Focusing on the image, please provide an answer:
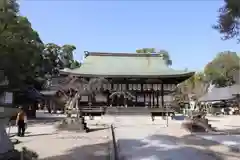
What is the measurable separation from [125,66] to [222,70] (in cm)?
4043

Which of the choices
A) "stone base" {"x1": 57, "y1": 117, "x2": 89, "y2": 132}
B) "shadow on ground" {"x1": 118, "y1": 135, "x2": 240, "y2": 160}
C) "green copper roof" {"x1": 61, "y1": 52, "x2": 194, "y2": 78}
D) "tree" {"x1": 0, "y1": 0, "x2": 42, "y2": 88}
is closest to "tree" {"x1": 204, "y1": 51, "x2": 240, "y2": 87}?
"green copper roof" {"x1": 61, "y1": 52, "x2": 194, "y2": 78}

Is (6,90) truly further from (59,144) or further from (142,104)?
(142,104)

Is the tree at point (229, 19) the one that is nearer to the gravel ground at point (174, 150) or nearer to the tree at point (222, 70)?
the gravel ground at point (174, 150)

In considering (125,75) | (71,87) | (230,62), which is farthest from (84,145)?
(230,62)

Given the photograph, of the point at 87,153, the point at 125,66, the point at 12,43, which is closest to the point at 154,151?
the point at 87,153

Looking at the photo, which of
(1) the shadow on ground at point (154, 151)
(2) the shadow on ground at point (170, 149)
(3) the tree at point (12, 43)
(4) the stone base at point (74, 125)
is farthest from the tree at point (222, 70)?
(1) the shadow on ground at point (154, 151)

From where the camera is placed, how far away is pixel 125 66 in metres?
41.6

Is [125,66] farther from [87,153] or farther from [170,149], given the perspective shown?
[87,153]

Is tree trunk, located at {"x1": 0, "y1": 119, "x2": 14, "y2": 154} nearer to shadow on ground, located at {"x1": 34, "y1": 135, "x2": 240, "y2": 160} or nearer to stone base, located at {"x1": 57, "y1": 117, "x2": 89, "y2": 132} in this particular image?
shadow on ground, located at {"x1": 34, "y1": 135, "x2": 240, "y2": 160}

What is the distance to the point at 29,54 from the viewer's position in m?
28.1

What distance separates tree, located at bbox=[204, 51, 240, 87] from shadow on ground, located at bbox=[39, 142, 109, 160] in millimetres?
65354

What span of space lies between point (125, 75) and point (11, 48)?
15458mm

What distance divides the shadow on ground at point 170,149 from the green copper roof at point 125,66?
22.0 m

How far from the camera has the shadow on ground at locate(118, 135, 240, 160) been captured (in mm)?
10883
